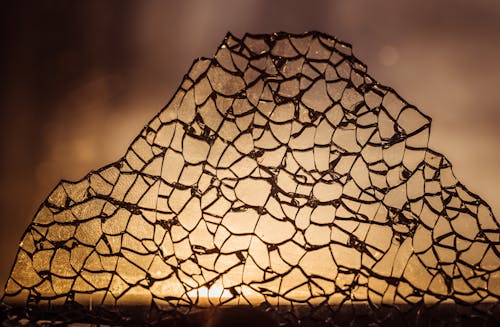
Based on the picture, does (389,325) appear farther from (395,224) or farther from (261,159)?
(261,159)

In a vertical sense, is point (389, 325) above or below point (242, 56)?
below

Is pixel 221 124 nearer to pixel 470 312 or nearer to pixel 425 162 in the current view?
pixel 425 162

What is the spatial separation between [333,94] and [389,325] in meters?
0.38

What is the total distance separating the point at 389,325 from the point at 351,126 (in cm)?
32

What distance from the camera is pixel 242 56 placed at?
984mm

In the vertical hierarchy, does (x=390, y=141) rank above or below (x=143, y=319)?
above

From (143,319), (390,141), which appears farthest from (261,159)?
(143,319)

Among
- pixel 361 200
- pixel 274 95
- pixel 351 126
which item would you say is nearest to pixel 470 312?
pixel 361 200

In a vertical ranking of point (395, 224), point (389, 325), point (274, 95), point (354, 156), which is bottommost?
point (389, 325)

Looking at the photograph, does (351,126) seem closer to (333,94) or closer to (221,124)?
(333,94)

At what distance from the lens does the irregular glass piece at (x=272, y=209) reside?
923 millimetres

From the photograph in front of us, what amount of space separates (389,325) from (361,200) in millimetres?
200

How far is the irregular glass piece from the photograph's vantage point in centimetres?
92

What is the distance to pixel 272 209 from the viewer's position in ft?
3.20
